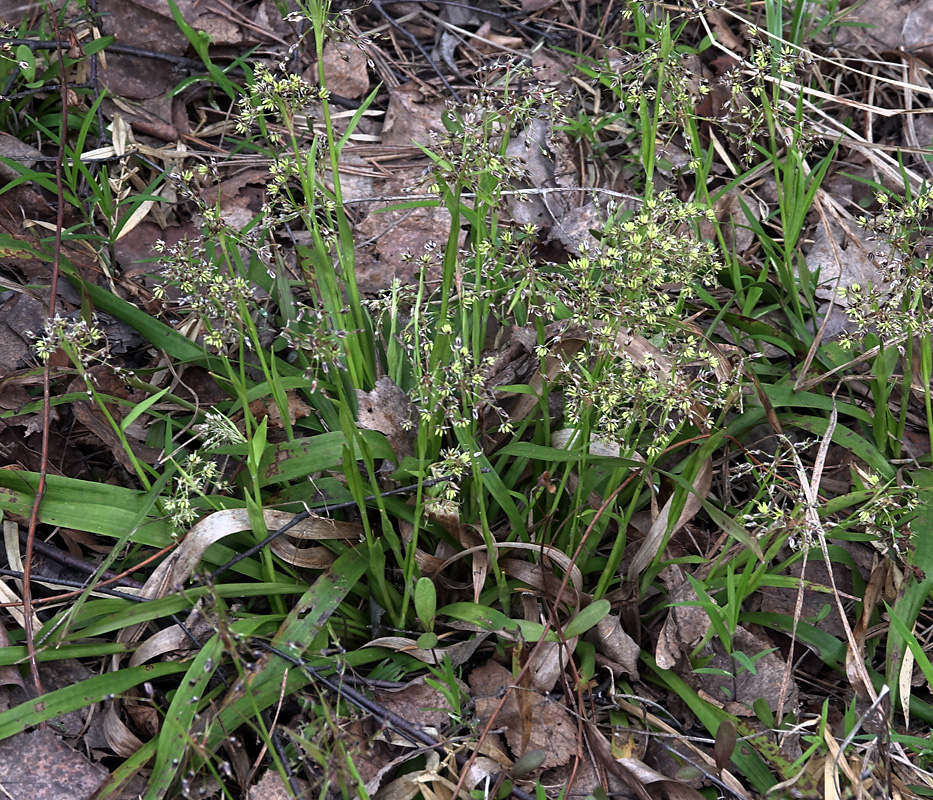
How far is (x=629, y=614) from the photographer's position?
98.7 inches

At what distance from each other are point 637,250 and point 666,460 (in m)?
1.12

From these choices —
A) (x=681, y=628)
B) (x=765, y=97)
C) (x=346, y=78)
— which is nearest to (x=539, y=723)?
(x=681, y=628)

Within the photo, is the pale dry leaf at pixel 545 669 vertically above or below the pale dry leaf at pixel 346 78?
below

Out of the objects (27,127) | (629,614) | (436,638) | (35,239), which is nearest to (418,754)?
(436,638)

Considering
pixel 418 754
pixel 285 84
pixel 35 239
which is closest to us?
pixel 285 84

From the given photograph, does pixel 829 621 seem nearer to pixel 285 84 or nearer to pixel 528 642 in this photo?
pixel 528 642

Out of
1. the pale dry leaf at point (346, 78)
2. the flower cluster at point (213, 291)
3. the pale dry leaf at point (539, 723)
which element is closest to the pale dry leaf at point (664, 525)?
the pale dry leaf at point (539, 723)

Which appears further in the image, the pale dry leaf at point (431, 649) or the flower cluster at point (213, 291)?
the pale dry leaf at point (431, 649)

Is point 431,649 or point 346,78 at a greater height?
point 346,78

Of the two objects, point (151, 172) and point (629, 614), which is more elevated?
point (151, 172)

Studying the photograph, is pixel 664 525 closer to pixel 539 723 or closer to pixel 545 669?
pixel 545 669

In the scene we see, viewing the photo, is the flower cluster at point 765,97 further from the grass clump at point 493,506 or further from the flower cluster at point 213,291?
the flower cluster at point 213,291

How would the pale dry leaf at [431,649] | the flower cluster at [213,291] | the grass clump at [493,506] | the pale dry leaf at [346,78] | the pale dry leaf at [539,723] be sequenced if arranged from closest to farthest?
the flower cluster at [213,291] → the grass clump at [493,506] → the pale dry leaf at [539,723] → the pale dry leaf at [431,649] → the pale dry leaf at [346,78]

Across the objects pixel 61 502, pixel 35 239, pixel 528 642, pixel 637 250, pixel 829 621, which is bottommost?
pixel 829 621
